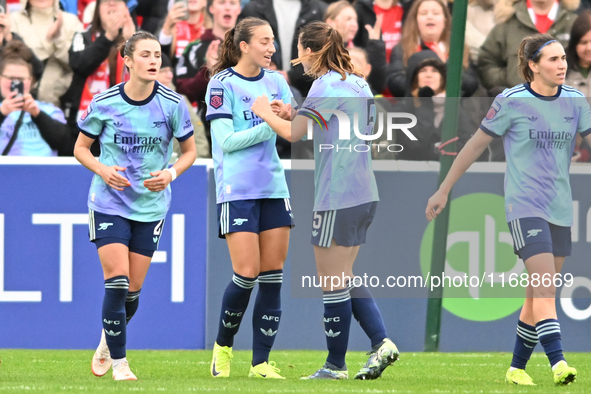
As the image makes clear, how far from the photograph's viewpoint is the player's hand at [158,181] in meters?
5.31

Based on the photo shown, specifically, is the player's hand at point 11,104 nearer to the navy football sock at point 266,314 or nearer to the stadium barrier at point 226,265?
the stadium barrier at point 226,265

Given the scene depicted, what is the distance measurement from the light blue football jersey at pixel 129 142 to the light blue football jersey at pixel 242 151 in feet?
1.08

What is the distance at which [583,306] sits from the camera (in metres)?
7.85

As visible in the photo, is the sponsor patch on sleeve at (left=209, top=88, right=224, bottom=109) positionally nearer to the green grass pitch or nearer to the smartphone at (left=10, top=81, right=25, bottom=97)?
the green grass pitch

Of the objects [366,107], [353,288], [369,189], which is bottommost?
[353,288]

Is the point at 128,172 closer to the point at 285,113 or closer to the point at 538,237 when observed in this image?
the point at 285,113

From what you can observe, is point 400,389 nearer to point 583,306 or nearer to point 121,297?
point 121,297

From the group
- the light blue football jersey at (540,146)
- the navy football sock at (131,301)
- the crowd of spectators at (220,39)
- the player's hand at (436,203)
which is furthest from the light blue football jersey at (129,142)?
the crowd of spectators at (220,39)

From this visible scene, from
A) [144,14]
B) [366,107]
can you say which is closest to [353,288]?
[366,107]

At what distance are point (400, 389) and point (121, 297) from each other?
Answer: 1.72m

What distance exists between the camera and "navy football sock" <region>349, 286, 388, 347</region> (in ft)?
17.3

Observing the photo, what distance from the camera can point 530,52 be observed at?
531cm

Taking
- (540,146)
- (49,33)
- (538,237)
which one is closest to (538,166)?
(540,146)

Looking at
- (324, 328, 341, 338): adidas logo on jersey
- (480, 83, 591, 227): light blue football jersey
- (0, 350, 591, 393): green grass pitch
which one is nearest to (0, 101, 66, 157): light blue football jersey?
(0, 350, 591, 393): green grass pitch
